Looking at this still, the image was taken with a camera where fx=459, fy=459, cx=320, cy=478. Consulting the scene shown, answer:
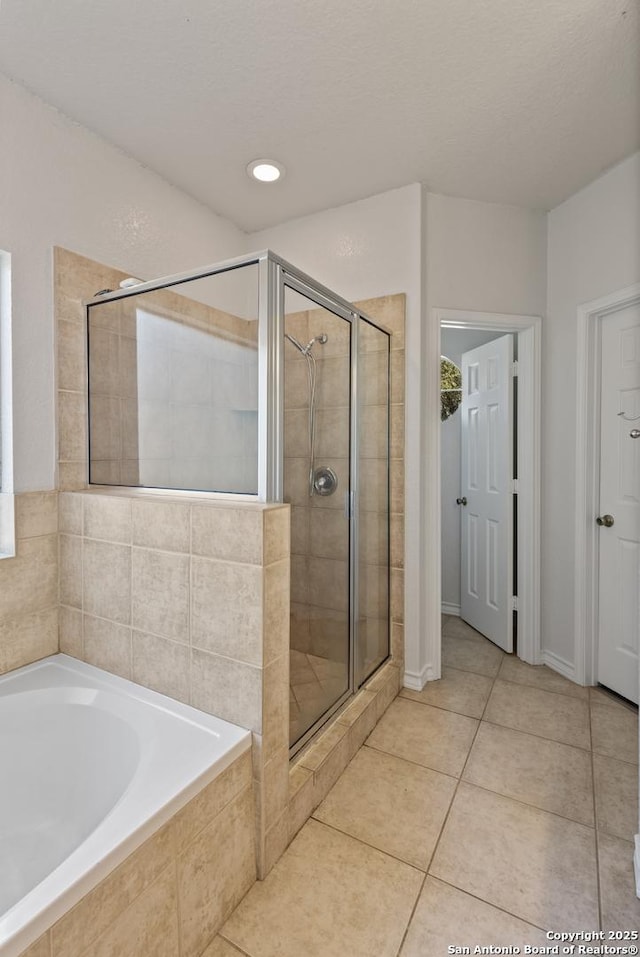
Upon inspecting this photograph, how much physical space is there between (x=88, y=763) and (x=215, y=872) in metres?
0.53

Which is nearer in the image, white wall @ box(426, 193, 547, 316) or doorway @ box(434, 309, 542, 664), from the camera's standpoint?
white wall @ box(426, 193, 547, 316)

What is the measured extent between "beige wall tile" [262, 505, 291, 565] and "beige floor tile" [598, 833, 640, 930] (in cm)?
133

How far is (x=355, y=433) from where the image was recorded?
2.09 metres

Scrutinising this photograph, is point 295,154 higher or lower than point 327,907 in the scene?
Result: higher

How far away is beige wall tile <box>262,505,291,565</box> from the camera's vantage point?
1.32 m

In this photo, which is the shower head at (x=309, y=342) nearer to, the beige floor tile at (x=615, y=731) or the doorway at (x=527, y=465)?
the doorway at (x=527, y=465)

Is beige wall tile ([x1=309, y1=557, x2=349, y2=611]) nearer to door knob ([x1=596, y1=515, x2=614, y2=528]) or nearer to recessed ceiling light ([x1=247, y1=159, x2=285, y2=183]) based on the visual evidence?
door knob ([x1=596, y1=515, x2=614, y2=528])

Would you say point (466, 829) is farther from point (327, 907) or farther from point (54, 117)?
point (54, 117)

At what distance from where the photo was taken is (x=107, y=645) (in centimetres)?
168

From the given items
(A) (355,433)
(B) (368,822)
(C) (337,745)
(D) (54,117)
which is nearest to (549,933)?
(B) (368,822)

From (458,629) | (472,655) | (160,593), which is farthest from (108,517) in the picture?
(458,629)

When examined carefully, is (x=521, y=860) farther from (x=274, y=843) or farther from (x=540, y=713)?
(x=540, y=713)

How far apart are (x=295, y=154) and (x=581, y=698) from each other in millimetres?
2986

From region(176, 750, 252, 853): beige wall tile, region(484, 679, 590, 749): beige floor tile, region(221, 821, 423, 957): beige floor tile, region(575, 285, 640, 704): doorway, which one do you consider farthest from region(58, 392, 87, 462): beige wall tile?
region(575, 285, 640, 704): doorway
